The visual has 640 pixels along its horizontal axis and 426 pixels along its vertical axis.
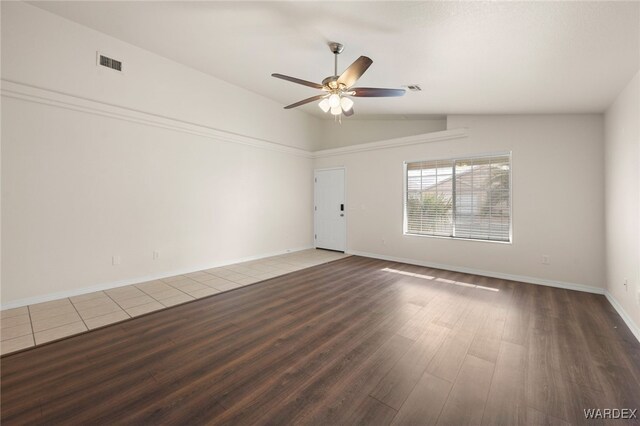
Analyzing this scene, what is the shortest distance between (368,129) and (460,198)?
108 inches

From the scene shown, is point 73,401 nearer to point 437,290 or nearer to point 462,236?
point 437,290

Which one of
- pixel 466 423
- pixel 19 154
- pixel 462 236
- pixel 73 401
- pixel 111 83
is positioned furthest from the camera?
pixel 462 236

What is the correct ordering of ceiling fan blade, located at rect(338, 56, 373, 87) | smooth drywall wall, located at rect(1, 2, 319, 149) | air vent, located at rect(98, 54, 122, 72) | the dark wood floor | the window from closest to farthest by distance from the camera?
1. the dark wood floor
2. ceiling fan blade, located at rect(338, 56, 373, 87)
3. smooth drywall wall, located at rect(1, 2, 319, 149)
4. air vent, located at rect(98, 54, 122, 72)
5. the window

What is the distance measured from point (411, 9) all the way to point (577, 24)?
1.22m

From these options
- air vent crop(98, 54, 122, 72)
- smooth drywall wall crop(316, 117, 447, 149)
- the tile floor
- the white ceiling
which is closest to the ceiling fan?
the white ceiling

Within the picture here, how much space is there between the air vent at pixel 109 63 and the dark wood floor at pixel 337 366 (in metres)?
3.46

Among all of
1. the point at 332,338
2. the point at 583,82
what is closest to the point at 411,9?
the point at 583,82

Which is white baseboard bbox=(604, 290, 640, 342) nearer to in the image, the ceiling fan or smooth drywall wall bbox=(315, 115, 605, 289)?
smooth drywall wall bbox=(315, 115, 605, 289)

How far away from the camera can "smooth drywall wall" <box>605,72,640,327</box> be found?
2.58m

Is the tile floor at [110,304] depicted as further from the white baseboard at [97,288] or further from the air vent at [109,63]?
the air vent at [109,63]

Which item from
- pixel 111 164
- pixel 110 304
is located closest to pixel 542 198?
pixel 110 304

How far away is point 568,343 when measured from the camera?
7.86 feet

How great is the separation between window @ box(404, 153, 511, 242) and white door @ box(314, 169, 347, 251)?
1634mm

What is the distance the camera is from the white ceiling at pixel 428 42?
2.05 metres
